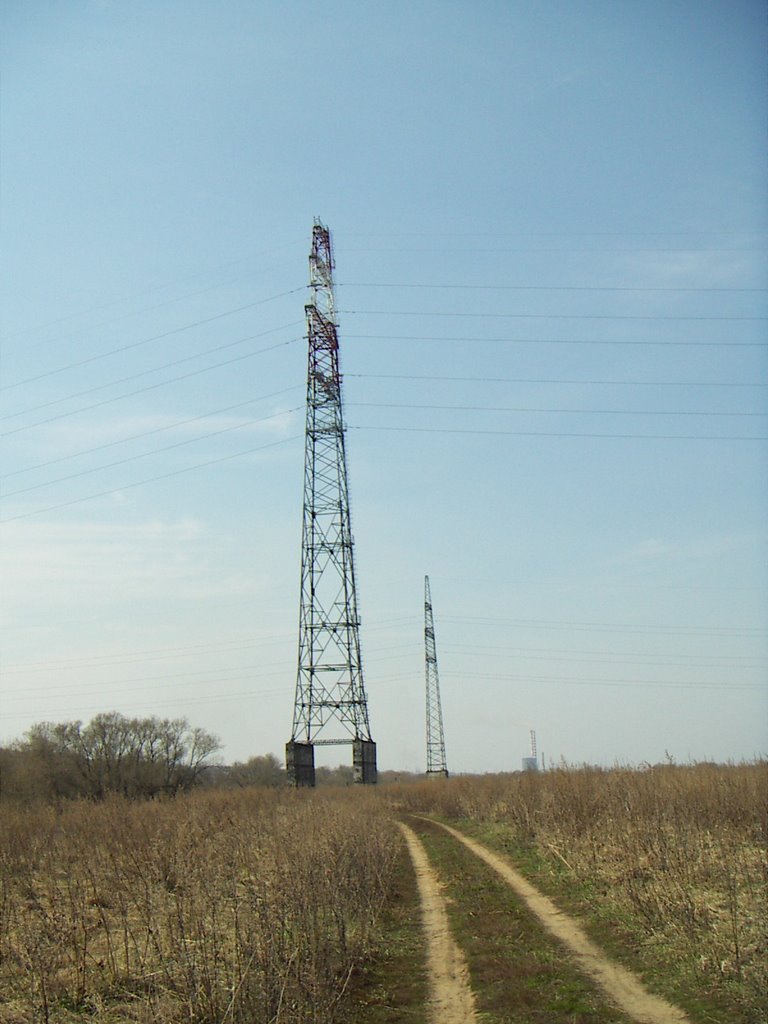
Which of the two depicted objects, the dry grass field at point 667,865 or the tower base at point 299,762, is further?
the tower base at point 299,762

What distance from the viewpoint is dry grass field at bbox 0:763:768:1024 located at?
26.3 ft

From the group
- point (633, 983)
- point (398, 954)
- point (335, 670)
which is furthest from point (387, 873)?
point (335, 670)

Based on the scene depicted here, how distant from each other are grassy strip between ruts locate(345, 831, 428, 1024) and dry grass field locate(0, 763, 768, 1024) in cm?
9

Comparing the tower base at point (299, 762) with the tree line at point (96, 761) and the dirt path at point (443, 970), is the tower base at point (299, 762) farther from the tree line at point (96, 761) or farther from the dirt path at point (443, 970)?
the dirt path at point (443, 970)

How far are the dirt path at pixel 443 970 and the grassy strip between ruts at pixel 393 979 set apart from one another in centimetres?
12

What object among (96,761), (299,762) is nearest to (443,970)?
(299,762)

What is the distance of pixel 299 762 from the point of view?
129 feet

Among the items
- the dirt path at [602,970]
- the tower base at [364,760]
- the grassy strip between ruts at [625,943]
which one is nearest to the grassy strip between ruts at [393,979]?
the dirt path at [602,970]

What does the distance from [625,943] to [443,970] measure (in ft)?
8.62

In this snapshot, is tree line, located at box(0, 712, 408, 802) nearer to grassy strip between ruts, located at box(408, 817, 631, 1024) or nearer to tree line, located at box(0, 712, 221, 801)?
tree line, located at box(0, 712, 221, 801)

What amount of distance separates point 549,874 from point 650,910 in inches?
227

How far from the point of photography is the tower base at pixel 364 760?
4078 cm

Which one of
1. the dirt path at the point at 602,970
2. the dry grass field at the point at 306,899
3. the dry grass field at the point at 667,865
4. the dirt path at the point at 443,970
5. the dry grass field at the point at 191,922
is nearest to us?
the dry grass field at the point at 191,922

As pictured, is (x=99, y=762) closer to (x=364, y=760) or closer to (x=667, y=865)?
(x=364, y=760)
